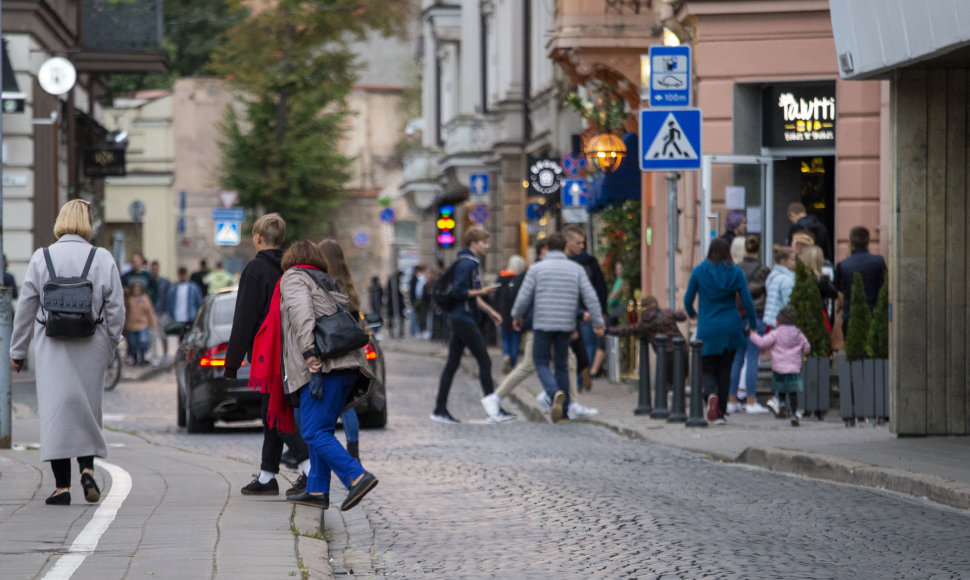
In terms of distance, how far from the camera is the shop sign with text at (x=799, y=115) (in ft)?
65.2

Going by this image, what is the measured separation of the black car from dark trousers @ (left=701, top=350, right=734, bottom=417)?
3.11 metres

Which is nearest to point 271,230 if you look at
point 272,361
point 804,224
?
point 272,361

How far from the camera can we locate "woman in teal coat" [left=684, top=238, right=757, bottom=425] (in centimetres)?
1546

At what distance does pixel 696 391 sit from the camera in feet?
49.7

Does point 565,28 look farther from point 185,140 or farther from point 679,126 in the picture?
point 185,140

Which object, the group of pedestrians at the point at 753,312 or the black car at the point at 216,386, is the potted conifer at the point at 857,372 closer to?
the group of pedestrians at the point at 753,312

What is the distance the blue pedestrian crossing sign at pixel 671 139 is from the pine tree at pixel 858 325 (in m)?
1.97

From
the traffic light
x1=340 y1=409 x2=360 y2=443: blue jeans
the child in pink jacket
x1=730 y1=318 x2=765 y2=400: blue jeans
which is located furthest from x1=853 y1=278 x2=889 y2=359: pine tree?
the traffic light

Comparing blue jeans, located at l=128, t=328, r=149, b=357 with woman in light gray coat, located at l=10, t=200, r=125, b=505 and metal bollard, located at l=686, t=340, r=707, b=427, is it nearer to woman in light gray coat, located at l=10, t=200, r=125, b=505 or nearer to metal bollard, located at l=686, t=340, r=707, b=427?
metal bollard, located at l=686, t=340, r=707, b=427

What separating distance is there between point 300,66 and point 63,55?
26.2 m

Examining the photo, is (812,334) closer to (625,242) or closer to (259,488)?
(259,488)

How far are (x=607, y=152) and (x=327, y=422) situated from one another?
15.4m

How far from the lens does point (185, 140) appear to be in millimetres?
68812

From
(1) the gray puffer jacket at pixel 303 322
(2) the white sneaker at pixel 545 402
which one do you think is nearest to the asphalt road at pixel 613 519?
(1) the gray puffer jacket at pixel 303 322
